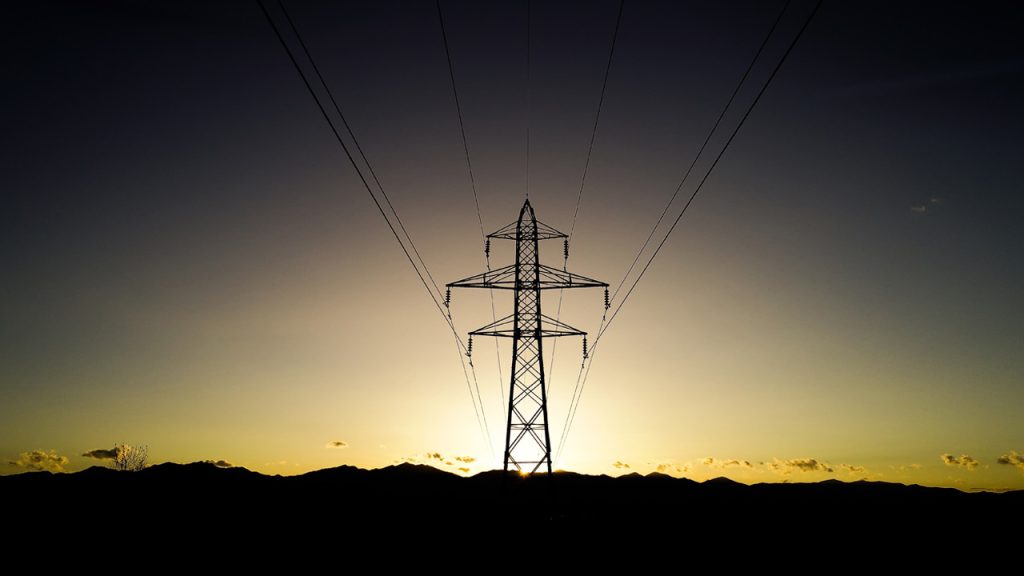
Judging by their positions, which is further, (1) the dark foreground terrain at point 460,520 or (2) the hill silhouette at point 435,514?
(2) the hill silhouette at point 435,514

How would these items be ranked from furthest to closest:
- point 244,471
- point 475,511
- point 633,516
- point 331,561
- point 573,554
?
point 244,471, point 633,516, point 475,511, point 331,561, point 573,554

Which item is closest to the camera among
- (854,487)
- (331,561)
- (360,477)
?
(331,561)

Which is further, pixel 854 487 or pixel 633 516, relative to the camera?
pixel 854 487

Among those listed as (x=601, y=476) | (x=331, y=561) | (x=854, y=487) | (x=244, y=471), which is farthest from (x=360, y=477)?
(x=331, y=561)

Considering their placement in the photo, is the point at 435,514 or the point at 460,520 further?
the point at 435,514

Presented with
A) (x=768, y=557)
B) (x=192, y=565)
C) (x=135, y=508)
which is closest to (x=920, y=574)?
(x=768, y=557)

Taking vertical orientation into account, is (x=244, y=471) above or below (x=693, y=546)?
above

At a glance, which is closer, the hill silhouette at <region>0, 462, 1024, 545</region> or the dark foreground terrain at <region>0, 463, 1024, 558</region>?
the dark foreground terrain at <region>0, 463, 1024, 558</region>

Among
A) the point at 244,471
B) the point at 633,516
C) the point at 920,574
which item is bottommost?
the point at 920,574

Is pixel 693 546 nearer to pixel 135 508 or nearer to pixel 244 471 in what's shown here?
pixel 135 508
